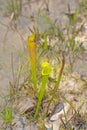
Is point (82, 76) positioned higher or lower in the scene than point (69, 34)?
lower

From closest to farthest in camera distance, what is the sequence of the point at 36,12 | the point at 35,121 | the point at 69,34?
the point at 35,121, the point at 69,34, the point at 36,12

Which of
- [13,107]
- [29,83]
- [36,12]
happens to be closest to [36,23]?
[36,12]

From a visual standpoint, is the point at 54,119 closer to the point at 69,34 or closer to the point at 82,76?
the point at 82,76

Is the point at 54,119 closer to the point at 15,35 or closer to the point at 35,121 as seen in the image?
the point at 35,121

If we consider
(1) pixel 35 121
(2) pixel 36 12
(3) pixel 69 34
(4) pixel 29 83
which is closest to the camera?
(1) pixel 35 121

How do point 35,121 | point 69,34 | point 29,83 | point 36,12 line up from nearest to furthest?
1. point 35,121
2. point 29,83
3. point 69,34
4. point 36,12

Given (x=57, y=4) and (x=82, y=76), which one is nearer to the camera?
(x=82, y=76)

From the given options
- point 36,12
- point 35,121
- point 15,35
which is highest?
point 36,12

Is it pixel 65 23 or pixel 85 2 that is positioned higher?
pixel 85 2

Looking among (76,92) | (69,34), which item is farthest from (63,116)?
(69,34)
